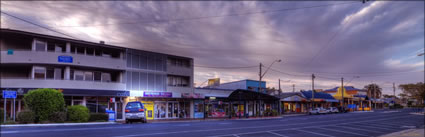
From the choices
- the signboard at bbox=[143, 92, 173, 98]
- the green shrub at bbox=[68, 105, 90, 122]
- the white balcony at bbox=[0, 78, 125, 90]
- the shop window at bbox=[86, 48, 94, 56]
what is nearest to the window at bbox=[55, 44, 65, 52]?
the shop window at bbox=[86, 48, 94, 56]

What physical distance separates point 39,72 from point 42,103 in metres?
7.13

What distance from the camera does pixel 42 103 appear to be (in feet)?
83.0

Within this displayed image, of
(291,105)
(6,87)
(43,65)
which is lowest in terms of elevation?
(291,105)

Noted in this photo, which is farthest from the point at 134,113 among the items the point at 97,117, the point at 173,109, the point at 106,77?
the point at 173,109

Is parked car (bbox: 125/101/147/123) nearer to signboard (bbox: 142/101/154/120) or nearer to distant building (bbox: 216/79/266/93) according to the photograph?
signboard (bbox: 142/101/154/120)

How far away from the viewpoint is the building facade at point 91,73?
30344mm

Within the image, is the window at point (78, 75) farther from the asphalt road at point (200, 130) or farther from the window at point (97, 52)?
the asphalt road at point (200, 130)

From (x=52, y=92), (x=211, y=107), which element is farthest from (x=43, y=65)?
(x=211, y=107)

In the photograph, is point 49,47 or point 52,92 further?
point 49,47

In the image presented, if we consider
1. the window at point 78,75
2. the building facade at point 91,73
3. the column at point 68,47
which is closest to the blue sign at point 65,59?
the building facade at point 91,73

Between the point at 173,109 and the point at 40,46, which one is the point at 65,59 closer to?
the point at 40,46

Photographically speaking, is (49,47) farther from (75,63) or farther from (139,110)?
(139,110)

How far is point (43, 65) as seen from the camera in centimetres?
3109

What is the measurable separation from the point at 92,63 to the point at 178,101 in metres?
12.4
